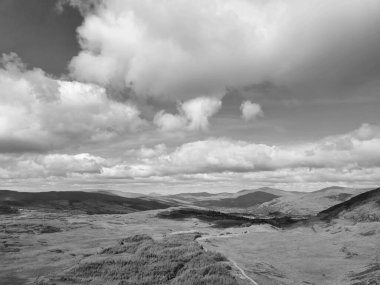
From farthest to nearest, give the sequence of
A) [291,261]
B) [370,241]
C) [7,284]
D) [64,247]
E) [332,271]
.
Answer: [64,247] < [370,241] < [291,261] < [332,271] < [7,284]

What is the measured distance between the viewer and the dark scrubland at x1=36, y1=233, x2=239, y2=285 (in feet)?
218

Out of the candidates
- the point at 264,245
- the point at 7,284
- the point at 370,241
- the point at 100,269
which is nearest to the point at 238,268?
the point at 100,269

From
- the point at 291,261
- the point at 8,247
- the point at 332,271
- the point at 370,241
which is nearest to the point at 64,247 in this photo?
the point at 8,247

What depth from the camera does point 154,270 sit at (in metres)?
74.8

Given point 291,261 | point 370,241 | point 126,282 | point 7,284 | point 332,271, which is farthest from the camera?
point 370,241

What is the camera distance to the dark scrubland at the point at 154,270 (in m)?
66.6

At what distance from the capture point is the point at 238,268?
77.8m

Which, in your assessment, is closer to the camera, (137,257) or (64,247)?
(137,257)

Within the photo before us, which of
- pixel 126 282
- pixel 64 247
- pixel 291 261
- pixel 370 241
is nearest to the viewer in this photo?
pixel 126 282

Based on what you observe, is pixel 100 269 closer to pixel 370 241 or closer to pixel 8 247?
pixel 8 247

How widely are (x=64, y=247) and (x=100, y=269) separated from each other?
226 feet

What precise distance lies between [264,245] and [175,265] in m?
64.0

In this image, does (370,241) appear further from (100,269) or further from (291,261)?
(100,269)

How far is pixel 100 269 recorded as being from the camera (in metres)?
78.9
